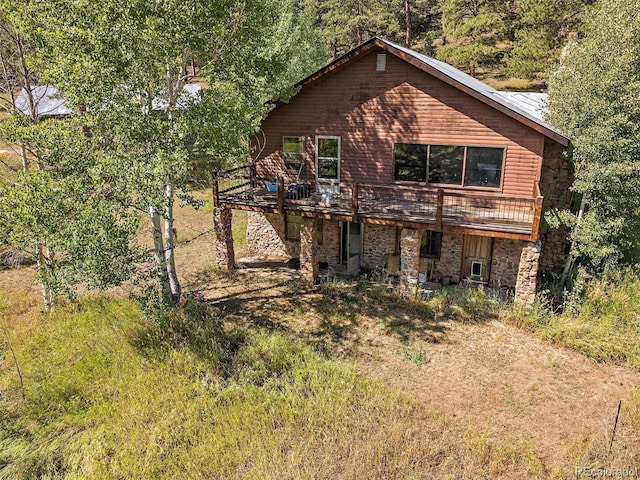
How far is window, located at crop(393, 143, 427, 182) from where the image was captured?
1448 cm

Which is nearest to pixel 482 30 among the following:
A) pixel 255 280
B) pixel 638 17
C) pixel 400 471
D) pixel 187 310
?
pixel 638 17

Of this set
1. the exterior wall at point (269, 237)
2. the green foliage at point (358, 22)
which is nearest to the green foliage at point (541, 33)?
the green foliage at point (358, 22)

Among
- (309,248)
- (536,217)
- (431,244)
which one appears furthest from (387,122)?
(536,217)

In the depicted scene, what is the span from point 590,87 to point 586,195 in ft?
10.0

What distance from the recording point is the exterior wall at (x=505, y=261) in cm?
1416

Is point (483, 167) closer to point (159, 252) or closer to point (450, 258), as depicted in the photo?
point (450, 258)

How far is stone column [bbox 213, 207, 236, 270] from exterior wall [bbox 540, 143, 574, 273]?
1087 cm

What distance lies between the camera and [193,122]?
11.2m

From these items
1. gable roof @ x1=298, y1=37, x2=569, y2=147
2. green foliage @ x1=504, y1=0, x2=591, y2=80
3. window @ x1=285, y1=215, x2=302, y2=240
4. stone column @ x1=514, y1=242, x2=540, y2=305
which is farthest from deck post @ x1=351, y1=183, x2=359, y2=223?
green foliage @ x1=504, y1=0, x2=591, y2=80

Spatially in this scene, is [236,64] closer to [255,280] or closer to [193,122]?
[193,122]

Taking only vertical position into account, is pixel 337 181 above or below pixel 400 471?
above

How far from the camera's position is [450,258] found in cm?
1508

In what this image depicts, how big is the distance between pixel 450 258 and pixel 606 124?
599 cm

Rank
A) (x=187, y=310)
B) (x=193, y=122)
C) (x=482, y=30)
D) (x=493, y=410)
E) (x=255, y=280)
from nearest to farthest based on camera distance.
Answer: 1. (x=493, y=410)
2. (x=193, y=122)
3. (x=187, y=310)
4. (x=255, y=280)
5. (x=482, y=30)
